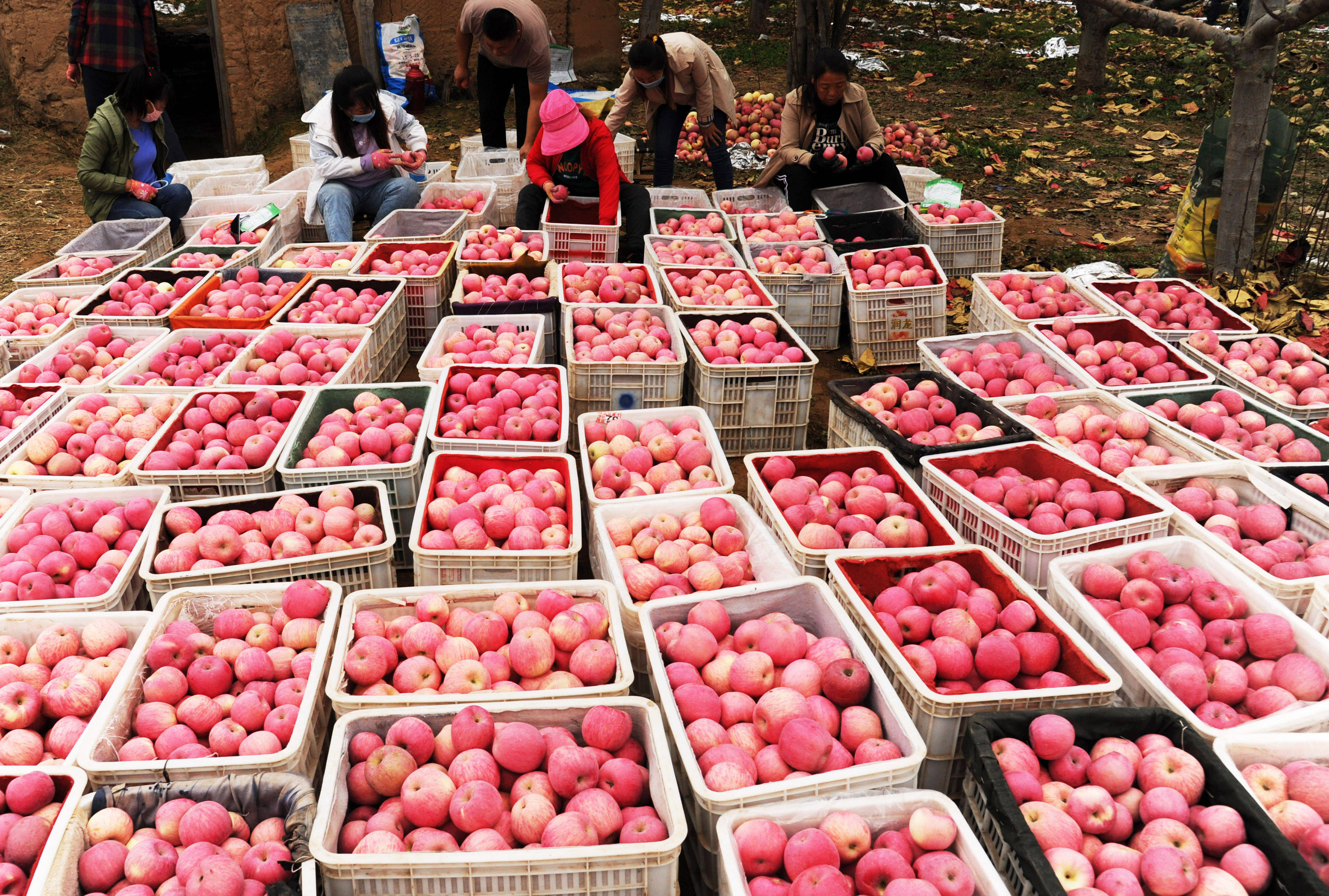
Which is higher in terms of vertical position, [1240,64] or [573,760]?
[1240,64]

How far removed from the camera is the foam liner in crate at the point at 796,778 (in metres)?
2.30

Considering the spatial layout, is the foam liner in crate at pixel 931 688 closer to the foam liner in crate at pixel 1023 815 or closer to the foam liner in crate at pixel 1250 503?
the foam liner in crate at pixel 1023 815

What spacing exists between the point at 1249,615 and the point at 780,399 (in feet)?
7.86

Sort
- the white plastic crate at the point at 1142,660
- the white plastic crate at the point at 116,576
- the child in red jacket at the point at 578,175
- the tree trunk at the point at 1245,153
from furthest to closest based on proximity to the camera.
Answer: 1. the child in red jacket at the point at 578,175
2. the tree trunk at the point at 1245,153
3. the white plastic crate at the point at 116,576
4. the white plastic crate at the point at 1142,660

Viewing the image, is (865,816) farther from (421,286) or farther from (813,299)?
(421,286)

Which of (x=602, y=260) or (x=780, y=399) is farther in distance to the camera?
(x=602, y=260)

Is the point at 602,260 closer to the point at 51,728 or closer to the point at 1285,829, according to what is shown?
the point at 51,728

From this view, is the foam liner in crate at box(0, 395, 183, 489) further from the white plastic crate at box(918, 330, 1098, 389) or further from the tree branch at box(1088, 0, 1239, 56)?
the tree branch at box(1088, 0, 1239, 56)

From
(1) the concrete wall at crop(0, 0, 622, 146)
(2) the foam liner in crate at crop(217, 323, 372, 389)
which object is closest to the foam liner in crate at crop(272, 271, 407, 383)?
(2) the foam liner in crate at crop(217, 323, 372, 389)

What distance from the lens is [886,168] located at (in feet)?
25.0

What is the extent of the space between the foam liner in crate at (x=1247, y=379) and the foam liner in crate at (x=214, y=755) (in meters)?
3.37

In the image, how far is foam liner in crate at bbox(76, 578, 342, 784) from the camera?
2.37m

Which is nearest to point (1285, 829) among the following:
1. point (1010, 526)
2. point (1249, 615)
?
point (1249, 615)

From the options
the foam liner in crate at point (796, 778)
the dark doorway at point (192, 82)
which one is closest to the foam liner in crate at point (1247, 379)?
the foam liner in crate at point (796, 778)
